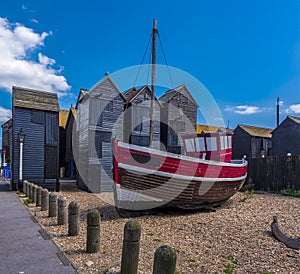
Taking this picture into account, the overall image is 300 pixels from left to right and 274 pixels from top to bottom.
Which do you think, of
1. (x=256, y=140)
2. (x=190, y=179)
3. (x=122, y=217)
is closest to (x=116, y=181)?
(x=122, y=217)

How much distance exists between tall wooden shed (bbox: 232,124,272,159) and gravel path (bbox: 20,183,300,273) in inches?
1015

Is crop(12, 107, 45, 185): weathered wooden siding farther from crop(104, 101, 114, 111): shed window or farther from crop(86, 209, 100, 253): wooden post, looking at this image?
crop(86, 209, 100, 253): wooden post

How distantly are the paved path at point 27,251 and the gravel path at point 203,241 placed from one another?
0.25 m

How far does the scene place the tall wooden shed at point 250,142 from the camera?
34.1m

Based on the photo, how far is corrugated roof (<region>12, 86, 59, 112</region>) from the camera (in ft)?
54.1

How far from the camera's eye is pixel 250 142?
3400 centimetres

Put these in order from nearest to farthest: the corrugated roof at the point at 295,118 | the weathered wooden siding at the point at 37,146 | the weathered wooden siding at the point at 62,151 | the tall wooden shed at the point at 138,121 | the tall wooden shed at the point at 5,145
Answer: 1. the weathered wooden siding at the point at 37,146
2. the tall wooden shed at the point at 138,121
3. the corrugated roof at the point at 295,118
4. the weathered wooden siding at the point at 62,151
5. the tall wooden shed at the point at 5,145

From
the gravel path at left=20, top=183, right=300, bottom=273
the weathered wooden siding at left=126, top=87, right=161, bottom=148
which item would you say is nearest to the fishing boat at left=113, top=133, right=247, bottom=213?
the gravel path at left=20, top=183, right=300, bottom=273

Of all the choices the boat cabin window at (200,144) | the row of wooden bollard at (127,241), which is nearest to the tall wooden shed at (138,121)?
the boat cabin window at (200,144)

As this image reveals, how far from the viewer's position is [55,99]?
18141 mm

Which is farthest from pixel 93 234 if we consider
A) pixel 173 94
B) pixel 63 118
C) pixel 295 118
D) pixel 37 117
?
pixel 63 118

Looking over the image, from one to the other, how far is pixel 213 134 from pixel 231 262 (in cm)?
651

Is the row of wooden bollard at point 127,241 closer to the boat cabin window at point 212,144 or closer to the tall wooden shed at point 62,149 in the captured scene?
the boat cabin window at point 212,144

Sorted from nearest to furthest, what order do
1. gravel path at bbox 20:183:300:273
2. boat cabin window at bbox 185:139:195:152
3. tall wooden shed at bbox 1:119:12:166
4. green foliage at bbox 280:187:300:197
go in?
gravel path at bbox 20:183:300:273, boat cabin window at bbox 185:139:195:152, green foliage at bbox 280:187:300:197, tall wooden shed at bbox 1:119:12:166
